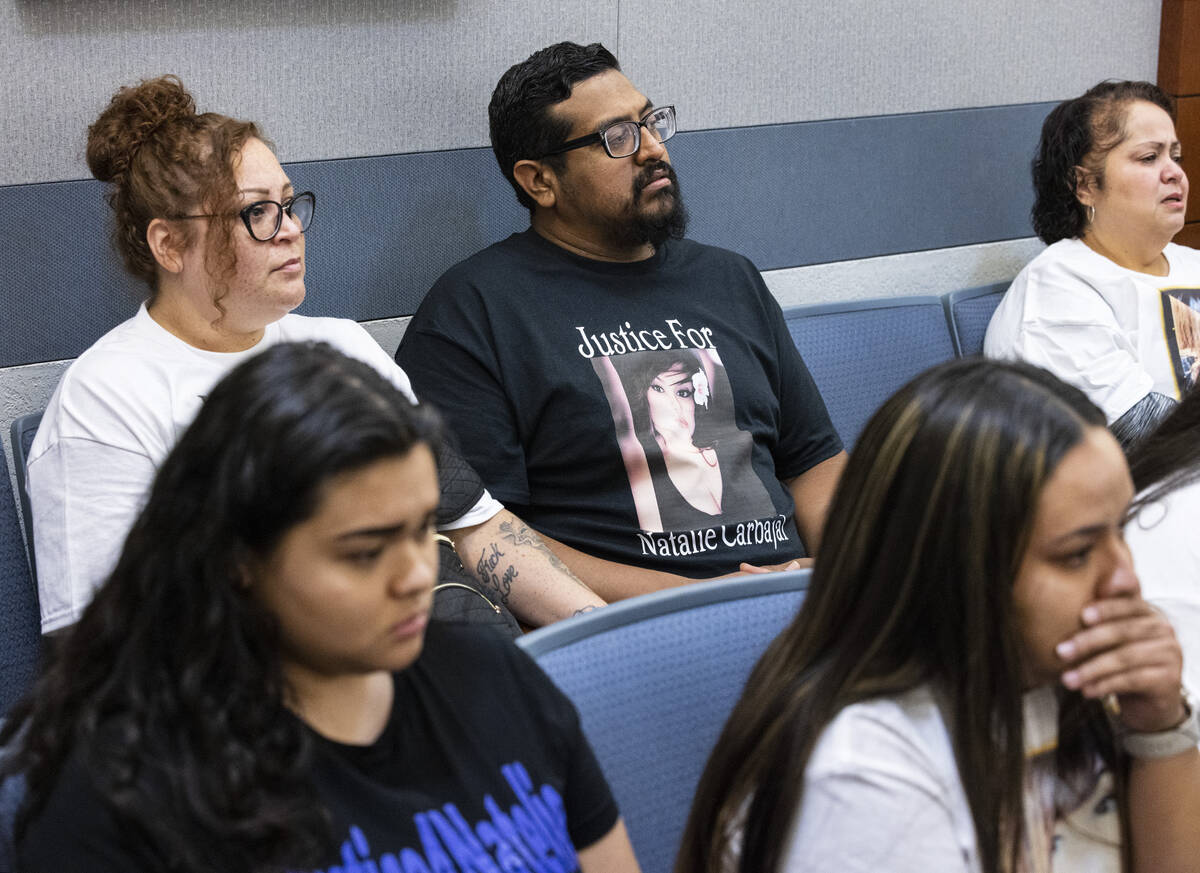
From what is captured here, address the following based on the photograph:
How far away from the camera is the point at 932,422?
96cm

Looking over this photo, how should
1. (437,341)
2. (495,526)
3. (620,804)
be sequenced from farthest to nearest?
(437,341) < (495,526) < (620,804)

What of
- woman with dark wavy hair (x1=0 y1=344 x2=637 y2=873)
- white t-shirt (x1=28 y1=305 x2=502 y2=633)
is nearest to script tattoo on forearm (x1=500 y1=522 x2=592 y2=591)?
white t-shirt (x1=28 y1=305 x2=502 y2=633)

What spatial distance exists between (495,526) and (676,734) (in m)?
0.78

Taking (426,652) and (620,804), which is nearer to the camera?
(426,652)

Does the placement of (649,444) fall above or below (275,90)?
below

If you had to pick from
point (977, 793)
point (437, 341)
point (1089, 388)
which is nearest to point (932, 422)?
point (977, 793)

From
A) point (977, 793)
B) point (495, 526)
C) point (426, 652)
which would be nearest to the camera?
point (977, 793)

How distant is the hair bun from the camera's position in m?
1.78

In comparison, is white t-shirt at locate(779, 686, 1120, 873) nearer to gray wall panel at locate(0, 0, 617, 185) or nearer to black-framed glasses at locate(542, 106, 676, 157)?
black-framed glasses at locate(542, 106, 676, 157)

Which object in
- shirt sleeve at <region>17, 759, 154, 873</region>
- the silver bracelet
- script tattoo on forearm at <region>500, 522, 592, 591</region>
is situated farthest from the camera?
script tattoo on forearm at <region>500, 522, 592, 591</region>

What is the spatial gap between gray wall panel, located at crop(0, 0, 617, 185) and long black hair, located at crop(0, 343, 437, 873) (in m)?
1.34

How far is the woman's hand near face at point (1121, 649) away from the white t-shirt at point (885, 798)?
122 millimetres

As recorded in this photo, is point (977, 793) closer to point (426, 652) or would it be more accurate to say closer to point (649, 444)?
point (426, 652)

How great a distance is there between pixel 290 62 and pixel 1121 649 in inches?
69.5
